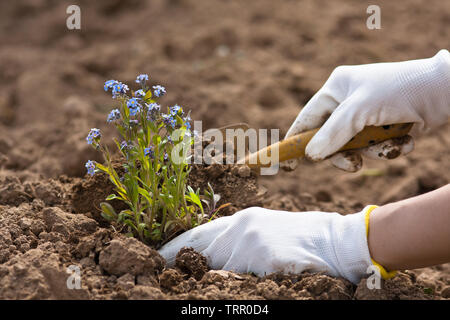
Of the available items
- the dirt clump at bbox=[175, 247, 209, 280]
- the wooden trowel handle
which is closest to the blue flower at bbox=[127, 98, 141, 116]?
the dirt clump at bbox=[175, 247, 209, 280]

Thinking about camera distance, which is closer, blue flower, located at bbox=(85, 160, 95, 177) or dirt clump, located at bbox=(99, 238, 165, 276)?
dirt clump, located at bbox=(99, 238, 165, 276)

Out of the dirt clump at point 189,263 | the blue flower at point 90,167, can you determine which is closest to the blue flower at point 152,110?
the blue flower at point 90,167

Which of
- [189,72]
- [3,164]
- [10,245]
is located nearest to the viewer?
[10,245]

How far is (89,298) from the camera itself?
1826 mm

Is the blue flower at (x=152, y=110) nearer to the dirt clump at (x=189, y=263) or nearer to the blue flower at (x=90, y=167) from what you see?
the blue flower at (x=90, y=167)

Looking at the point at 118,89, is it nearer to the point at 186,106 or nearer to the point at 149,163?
the point at 149,163

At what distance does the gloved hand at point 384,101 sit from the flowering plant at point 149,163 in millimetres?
751

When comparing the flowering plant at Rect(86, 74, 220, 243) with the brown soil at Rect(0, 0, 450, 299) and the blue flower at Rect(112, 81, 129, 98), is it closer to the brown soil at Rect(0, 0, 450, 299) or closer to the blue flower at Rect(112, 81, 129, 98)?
the blue flower at Rect(112, 81, 129, 98)

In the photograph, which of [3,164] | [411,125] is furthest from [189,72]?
[411,125]

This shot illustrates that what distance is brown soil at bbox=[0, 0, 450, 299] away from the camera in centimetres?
196

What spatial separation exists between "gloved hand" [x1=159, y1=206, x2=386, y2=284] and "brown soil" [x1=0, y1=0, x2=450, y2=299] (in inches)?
2.6
